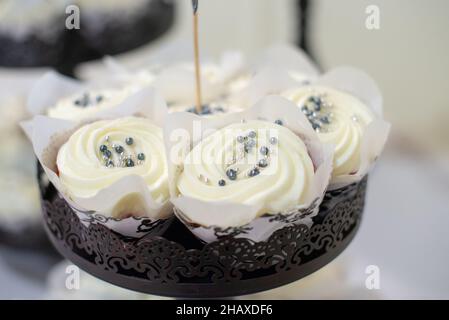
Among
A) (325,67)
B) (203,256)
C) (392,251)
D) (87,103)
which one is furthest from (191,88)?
(325,67)

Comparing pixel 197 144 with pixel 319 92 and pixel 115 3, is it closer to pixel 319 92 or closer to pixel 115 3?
pixel 319 92

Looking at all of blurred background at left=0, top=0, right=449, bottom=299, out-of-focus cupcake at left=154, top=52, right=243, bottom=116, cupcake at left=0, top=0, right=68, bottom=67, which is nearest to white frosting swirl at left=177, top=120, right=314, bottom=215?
out-of-focus cupcake at left=154, top=52, right=243, bottom=116

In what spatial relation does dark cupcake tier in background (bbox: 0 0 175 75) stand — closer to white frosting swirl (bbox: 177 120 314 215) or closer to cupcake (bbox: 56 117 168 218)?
cupcake (bbox: 56 117 168 218)

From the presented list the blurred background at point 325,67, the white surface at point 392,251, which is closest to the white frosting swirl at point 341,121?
the blurred background at point 325,67

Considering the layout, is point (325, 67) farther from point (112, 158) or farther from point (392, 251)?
point (112, 158)

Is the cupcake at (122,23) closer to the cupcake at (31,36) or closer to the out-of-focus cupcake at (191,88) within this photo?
the cupcake at (31,36)
